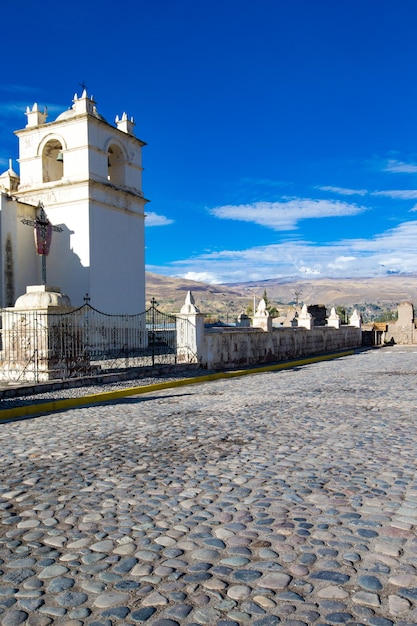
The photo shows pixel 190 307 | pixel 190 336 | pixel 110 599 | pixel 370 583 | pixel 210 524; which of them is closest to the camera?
pixel 110 599

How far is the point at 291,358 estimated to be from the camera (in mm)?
22375

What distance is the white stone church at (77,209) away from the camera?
22.6 meters

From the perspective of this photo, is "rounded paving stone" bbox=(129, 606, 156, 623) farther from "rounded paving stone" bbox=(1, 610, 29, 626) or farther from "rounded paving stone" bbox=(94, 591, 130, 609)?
"rounded paving stone" bbox=(1, 610, 29, 626)

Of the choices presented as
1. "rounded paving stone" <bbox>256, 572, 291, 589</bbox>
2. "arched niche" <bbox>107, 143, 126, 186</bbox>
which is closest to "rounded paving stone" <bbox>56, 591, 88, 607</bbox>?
"rounded paving stone" <bbox>256, 572, 291, 589</bbox>

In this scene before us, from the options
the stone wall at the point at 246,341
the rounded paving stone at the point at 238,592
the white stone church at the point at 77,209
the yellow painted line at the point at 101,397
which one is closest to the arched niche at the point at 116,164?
the white stone church at the point at 77,209

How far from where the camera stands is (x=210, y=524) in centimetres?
365

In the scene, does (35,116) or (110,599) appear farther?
(35,116)

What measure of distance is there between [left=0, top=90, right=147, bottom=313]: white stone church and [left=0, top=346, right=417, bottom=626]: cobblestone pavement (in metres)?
16.3

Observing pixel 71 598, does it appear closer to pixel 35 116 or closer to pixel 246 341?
pixel 246 341

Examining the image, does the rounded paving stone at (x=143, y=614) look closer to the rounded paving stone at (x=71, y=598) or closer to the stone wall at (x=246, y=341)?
the rounded paving stone at (x=71, y=598)

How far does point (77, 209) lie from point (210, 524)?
20.9 m

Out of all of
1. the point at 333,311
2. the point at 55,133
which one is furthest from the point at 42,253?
the point at 333,311

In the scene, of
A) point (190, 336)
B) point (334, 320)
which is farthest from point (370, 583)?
point (334, 320)

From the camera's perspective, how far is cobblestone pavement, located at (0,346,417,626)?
103 inches
